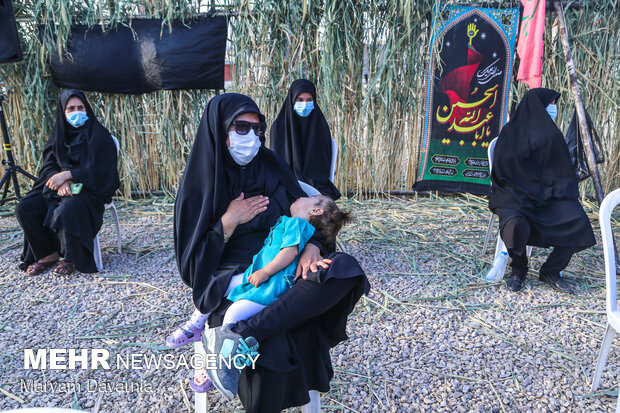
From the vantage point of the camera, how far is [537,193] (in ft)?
10.4

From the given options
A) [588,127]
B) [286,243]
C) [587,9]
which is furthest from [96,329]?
[587,9]

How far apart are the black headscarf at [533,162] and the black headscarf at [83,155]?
9.93ft

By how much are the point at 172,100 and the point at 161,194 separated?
117 centimetres

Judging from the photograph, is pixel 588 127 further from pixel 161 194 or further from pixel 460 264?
pixel 161 194

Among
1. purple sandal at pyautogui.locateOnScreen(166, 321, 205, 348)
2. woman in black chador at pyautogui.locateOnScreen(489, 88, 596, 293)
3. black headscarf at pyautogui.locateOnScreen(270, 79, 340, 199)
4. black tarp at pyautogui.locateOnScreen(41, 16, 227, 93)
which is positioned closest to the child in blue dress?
purple sandal at pyautogui.locateOnScreen(166, 321, 205, 348)

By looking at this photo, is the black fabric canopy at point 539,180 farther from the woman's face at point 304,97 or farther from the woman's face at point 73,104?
the woman's face at point 73,104

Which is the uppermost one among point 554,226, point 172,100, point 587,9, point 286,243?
point 587,9

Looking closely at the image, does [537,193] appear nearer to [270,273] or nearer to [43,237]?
[270,273]

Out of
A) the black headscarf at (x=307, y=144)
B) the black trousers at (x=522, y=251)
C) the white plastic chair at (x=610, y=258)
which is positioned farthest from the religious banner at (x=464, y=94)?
the white plastic chair at (x=610, y=258)

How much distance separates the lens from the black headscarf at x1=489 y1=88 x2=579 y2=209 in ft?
10.3

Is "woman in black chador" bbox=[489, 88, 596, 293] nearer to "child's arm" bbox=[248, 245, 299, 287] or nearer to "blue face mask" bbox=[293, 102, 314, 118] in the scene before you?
"blue face mask" bbox=[293, 102, 314, 118]

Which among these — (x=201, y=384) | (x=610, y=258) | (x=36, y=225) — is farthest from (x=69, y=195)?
(x=610, y=258)

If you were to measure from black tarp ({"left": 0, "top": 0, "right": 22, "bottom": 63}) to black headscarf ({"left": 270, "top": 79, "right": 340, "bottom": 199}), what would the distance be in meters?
2.72

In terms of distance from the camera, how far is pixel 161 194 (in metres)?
5.37
